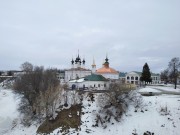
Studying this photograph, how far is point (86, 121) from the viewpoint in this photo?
29156 millimetres

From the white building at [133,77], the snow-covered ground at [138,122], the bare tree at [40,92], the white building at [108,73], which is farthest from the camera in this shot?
the white building at [133,77]

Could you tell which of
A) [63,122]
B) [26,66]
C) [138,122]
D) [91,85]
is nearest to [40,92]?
[63,122]

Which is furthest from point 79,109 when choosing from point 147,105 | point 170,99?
point 170,99

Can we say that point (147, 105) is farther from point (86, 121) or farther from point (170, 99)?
point (86, 121)

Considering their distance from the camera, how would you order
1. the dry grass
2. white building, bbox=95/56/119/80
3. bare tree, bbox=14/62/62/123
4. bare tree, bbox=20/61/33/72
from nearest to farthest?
the dry grass < bare tree, bbox=14/62/62/123 < white building, bbox=95/56/119/80 < bare tree, bbox=20/61/33/72

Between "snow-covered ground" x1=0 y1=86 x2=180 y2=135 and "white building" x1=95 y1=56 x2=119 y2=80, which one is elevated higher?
"white building" x1=95 y1=56 x2=119 y2=80

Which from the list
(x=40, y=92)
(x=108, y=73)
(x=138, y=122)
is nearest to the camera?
(x=138, y=122)

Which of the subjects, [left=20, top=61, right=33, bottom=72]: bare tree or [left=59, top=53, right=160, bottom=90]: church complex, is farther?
[left=20, top=61, right=33, bottom=72]: bare tree

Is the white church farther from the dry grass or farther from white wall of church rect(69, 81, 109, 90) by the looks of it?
the dry grass

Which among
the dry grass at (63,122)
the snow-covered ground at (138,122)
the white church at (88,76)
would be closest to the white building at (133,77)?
the white church at (88,76)

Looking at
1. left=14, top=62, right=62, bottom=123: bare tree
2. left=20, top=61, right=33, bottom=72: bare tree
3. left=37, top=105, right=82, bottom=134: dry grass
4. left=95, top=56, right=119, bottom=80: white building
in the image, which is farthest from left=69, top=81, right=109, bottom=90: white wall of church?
A: left=37, top=105, right=82, bottom=134: dry grass

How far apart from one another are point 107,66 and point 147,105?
98.1ft

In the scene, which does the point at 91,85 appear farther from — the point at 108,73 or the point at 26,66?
the point at 26,66

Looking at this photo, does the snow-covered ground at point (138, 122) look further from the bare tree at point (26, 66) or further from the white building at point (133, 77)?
the white building at point (133, 77)
